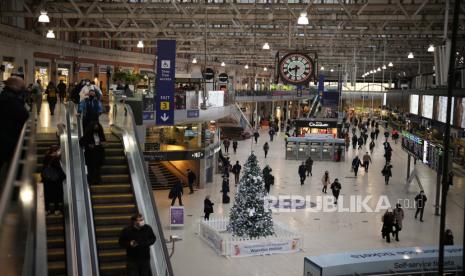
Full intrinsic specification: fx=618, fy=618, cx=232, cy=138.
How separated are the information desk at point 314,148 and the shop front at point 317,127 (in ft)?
5.90

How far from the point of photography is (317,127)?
132 feet

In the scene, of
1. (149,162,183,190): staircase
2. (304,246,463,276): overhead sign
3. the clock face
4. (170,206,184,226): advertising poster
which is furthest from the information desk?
(304,246,463,276): overhead sign

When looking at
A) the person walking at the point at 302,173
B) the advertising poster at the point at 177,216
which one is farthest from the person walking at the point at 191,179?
the advertising poster at the point at 177,216

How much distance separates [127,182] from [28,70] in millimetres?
21057

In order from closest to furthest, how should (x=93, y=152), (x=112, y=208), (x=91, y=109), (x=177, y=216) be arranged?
1. (x=112, y=208)
2. (x=93, y=152)
3. (x=91, y=109)
4. (x=177, y=216)

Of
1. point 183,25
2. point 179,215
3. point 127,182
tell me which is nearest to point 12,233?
point 127,182

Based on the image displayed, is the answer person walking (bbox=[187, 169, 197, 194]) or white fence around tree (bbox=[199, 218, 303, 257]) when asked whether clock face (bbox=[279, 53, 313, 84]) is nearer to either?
white fence around tree (bbox=[199, 218, 303, 257])

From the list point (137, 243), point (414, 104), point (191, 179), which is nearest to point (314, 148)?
point (414, 104)

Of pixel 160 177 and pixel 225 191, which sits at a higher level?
pixel 225 191

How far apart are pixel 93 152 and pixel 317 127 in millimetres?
30408

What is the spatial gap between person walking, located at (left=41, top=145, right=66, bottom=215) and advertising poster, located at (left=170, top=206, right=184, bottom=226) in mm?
8675

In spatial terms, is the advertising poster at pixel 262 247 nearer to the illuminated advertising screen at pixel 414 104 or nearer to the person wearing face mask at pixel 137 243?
the person wearing face mask at pixel 137 243

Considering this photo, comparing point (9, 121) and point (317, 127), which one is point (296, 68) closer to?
point (9, 121)

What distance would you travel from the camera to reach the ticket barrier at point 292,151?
123ft
